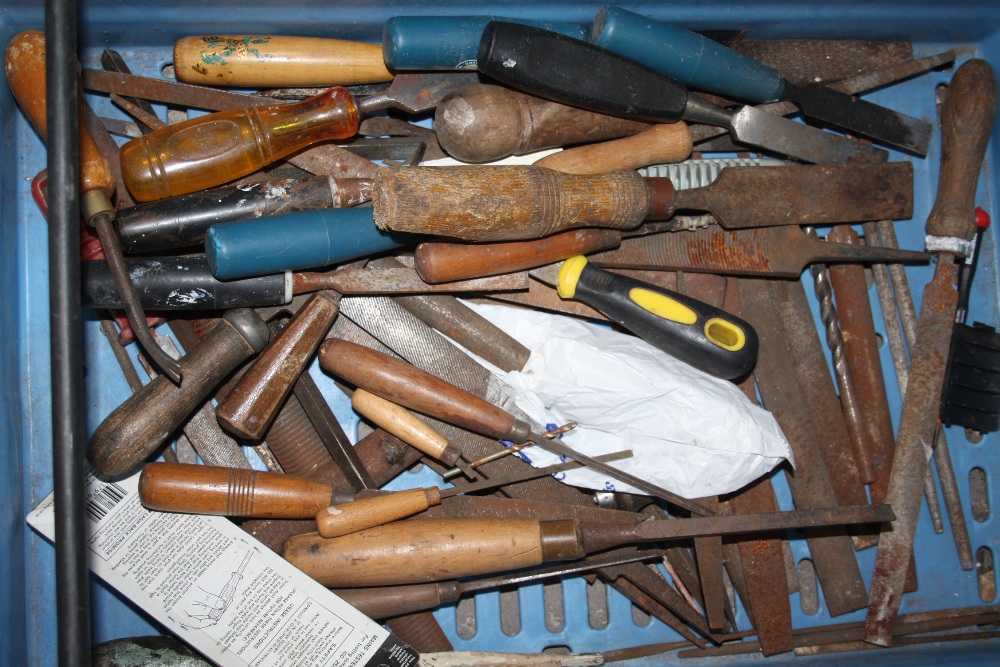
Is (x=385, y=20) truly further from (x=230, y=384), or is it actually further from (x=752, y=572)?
(x=752, y=572)

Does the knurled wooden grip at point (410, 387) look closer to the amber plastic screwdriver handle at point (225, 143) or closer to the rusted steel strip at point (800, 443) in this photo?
the amber plastic screwdriver handle at point (225, 143)

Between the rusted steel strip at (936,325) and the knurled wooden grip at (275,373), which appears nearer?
the knurled wooden grip at (275,373)

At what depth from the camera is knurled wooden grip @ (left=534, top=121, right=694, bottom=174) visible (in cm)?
127

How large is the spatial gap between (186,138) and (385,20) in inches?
16.5

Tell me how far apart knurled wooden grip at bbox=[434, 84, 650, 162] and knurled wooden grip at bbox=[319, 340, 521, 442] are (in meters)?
0.37

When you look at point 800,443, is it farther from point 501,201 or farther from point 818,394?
point 501,201

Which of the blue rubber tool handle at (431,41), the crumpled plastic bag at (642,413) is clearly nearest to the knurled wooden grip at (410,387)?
the crumpled plastic bag at (642,413)

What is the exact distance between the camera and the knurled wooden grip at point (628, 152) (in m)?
1.27

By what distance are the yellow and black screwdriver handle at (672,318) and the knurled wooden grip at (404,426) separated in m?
0.34

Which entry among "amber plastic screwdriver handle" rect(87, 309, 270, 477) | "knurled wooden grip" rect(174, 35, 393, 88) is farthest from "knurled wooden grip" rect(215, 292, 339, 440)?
"knurled wooden grip" rect(174, 35, 393, 88)

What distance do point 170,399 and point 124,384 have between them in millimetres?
262

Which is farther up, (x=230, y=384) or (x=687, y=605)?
(x=230, y=384)

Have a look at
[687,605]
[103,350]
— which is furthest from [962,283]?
[103,350]

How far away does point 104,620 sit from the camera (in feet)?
4.26
